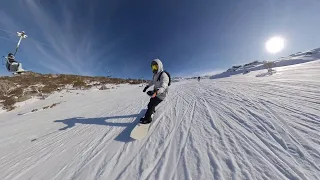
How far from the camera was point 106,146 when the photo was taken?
404 centimetres

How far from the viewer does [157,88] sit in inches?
207

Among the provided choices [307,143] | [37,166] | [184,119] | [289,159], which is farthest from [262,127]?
[37,166]

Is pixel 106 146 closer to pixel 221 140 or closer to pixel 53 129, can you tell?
pixel 221 140

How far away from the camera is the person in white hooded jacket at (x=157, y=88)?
5157mm

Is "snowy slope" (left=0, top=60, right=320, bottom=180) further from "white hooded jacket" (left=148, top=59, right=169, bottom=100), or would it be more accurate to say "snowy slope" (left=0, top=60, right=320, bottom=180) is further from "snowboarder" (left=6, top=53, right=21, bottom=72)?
"snowboarder" (left=6, top=53, right=21, bottom=72)

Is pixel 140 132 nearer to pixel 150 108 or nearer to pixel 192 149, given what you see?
pixel 150 108

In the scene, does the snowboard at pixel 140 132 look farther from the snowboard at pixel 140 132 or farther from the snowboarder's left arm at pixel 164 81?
the snowboarder's left arm at pixel 164 81

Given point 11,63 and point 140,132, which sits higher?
point 11,63

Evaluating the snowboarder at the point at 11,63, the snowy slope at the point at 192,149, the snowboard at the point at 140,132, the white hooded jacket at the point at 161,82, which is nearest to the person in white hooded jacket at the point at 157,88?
the white hooded jacket at the point at 161,82

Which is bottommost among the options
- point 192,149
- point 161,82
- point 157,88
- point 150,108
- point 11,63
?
point 192,149

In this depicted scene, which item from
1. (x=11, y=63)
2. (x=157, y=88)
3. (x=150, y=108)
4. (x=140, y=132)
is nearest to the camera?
(x=140, y=132)

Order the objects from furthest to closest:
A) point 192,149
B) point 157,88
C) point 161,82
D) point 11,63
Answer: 1. point 11,63
2. point 161,82
3. point 157,88
4. point 192,149

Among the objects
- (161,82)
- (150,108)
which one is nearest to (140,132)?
(150,108)

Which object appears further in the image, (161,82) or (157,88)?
(161,82)
